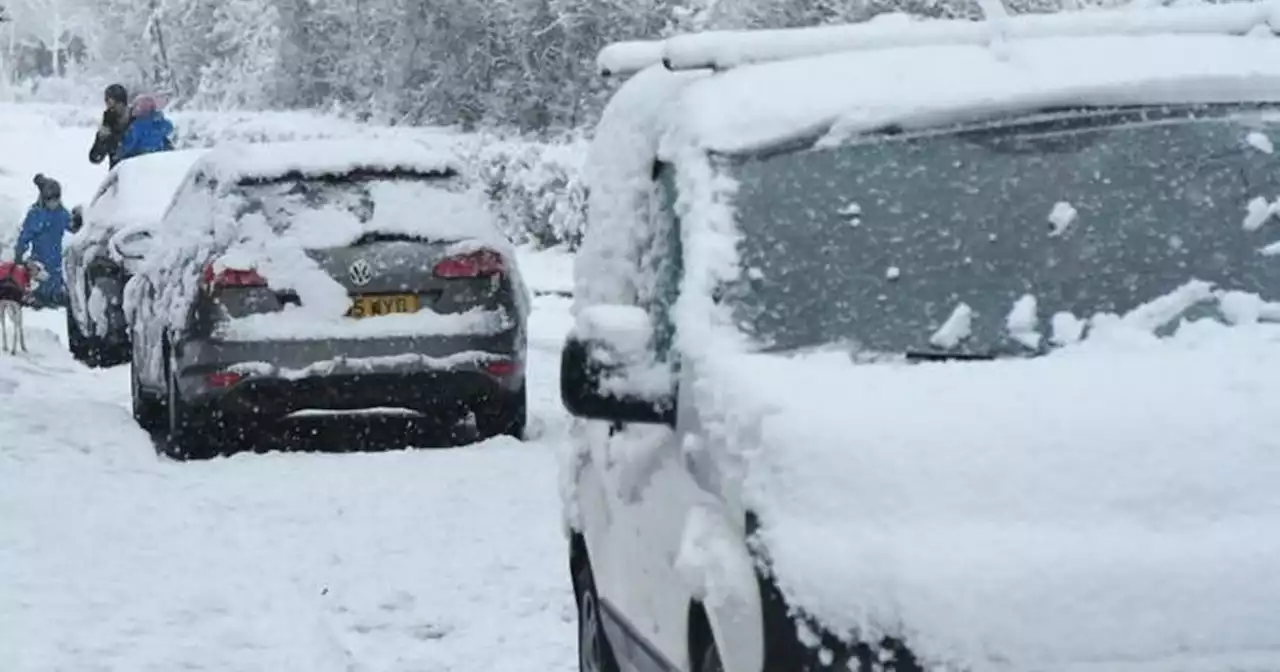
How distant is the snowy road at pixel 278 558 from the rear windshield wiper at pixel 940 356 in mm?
3255

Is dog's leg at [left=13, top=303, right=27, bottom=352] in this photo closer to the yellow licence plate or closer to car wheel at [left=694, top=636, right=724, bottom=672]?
the yellow licence plate

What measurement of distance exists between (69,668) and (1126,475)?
4761mm

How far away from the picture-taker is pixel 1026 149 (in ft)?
17.3

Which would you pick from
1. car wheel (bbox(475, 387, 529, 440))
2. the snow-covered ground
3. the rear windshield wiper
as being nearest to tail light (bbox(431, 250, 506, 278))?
car wheel (bbox(475, 387, 529, 440))

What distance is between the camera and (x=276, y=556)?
32.6 ft

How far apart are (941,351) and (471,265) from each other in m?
7.79

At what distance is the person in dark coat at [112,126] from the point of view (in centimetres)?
2289

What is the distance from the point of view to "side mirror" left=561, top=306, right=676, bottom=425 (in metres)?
4.95

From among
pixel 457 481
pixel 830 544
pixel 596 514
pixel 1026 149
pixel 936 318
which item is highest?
pixel 1026 149

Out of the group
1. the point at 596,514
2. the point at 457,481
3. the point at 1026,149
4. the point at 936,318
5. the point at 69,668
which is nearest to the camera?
the point at 936,318

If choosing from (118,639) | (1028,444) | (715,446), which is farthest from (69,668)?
(1028,444)

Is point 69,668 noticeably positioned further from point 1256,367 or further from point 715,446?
point 1256,367

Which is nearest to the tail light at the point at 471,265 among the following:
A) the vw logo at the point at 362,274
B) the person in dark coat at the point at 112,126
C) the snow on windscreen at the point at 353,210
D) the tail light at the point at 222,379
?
the snow on windscreen at the point at 353,210

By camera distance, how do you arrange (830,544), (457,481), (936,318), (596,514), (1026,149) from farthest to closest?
(457,481) < (596,514) < (1026,149) < (936,318) < (830,544)
